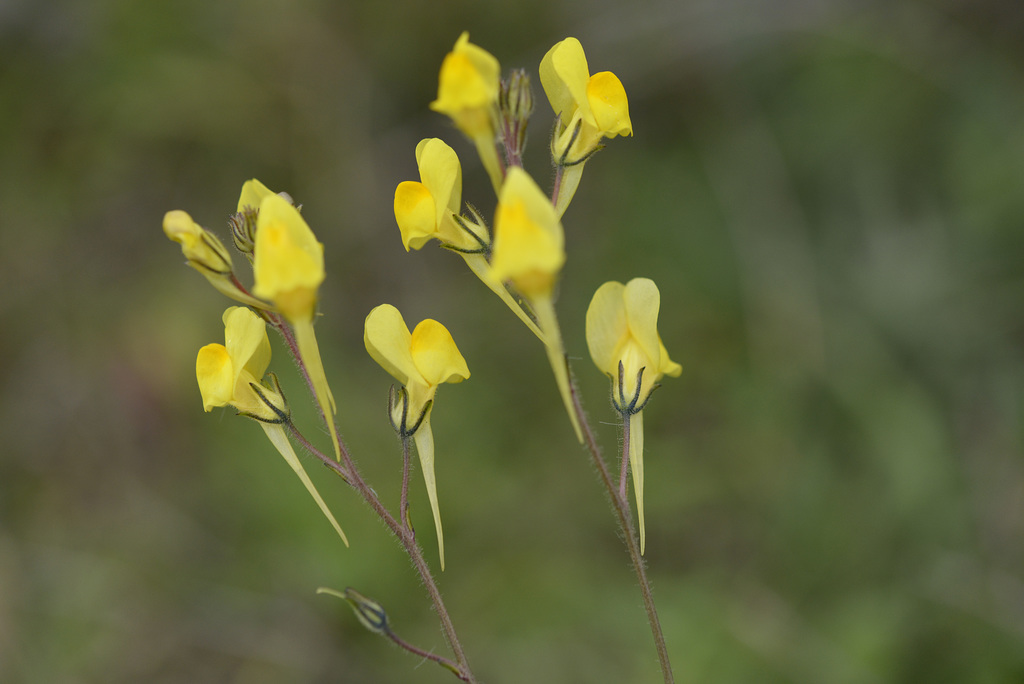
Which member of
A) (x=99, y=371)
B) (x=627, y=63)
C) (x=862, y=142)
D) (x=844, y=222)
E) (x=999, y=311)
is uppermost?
(x=627, y=63)

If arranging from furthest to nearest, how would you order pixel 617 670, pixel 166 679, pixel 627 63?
1. pixel 627 63
2. pixel 166 679
3. pixel 617 670

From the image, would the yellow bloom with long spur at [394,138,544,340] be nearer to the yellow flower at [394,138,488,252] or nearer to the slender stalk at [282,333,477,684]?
the yellow flower at [394,138,488,252]

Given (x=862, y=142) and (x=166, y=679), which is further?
(x=862, y=142)

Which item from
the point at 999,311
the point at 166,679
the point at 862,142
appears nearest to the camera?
the point at 999,311

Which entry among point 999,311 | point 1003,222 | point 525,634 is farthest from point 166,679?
point 1003,222

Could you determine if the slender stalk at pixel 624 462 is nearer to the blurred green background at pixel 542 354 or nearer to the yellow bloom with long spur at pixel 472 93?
the yellow bloom with long spur at pixel 472 93

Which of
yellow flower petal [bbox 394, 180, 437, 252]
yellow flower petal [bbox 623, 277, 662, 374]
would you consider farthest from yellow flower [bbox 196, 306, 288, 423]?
yellow flower petal [bbox 623, 277, 662, 374]

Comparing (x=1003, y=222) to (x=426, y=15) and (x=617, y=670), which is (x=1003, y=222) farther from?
(x=426, y=15)

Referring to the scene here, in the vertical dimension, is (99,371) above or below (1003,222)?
below
